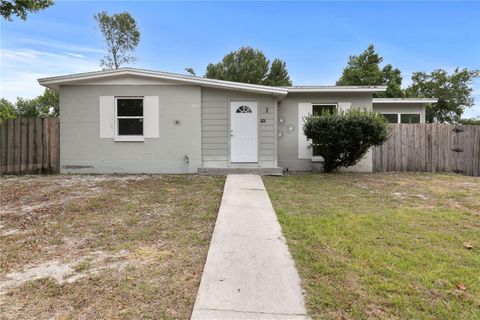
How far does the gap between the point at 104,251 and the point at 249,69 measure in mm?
33702

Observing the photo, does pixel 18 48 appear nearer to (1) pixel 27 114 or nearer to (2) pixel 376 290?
(1) pixel 27 114

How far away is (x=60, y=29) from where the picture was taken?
16.1 m

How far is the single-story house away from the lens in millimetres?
10727

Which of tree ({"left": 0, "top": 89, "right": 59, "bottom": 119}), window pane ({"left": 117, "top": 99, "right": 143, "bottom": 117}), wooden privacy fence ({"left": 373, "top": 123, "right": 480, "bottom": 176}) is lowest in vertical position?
wooden privacy fence ({"left": 373, "top": 123, "right": 480, "bottom": 176})

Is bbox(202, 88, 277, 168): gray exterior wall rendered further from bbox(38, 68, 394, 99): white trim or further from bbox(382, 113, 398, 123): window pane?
bbox(382, 113, 398, 123): window pane

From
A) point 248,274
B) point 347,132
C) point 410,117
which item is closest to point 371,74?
point 410,117

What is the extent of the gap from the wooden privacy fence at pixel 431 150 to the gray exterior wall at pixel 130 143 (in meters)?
6.62

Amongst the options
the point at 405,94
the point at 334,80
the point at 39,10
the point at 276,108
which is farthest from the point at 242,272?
the point at 334,80

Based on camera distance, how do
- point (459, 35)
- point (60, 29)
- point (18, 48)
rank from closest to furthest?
point (459, 35)
point (18, 48)
point (60, 29)

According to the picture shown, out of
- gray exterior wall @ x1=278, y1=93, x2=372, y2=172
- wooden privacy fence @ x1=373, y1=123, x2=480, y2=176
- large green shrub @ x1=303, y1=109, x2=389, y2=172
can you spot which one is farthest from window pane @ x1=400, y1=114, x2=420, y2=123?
large green shrub @ x1=303, y1=109, x2=389, y2=172

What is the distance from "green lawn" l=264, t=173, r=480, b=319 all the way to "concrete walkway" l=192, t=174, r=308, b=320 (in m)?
0.15

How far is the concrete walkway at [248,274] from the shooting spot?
8.38 feet

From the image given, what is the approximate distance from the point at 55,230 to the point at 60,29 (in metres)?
14.6

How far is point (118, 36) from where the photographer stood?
88.6 ft
